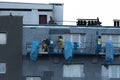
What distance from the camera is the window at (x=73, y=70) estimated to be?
54.3 metres

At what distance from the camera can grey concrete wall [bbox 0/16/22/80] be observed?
2096 inches

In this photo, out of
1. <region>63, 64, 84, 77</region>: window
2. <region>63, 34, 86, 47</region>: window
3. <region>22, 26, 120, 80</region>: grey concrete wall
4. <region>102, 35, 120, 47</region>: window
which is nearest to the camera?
<region>22, 26, 120, 80</region>: grey concrete wall

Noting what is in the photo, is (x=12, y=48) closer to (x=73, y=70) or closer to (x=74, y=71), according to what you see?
(x=73, y=70)

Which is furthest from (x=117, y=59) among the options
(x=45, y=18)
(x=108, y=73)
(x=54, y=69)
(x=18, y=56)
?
(x=45, y=18)

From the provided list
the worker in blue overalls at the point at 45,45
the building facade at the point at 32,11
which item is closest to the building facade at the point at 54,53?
the worker in blue overalls at the point at 45,45

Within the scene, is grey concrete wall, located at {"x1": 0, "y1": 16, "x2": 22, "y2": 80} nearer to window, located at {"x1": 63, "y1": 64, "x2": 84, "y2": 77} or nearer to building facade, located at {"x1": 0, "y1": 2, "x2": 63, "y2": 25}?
window, located at {"x1": 63, "y1": 64, "x2": 84, "y2": 77}

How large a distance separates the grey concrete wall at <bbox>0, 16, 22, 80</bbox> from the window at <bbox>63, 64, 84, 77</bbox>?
4.56 metres

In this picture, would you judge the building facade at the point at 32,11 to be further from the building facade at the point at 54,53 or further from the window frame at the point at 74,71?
the window frame at the point at 74,71

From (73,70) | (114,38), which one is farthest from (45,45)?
(114,38)

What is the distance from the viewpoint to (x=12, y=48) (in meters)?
53.5

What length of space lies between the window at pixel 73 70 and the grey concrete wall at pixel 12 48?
4.56m

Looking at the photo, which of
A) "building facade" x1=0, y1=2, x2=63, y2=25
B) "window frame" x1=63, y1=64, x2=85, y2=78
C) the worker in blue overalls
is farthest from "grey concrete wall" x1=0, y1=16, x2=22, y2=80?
"building facade" x1=0, y1=2, x2=63, y2=25

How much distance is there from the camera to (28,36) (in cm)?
5441

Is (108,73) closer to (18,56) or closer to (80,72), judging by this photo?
(80,72)
